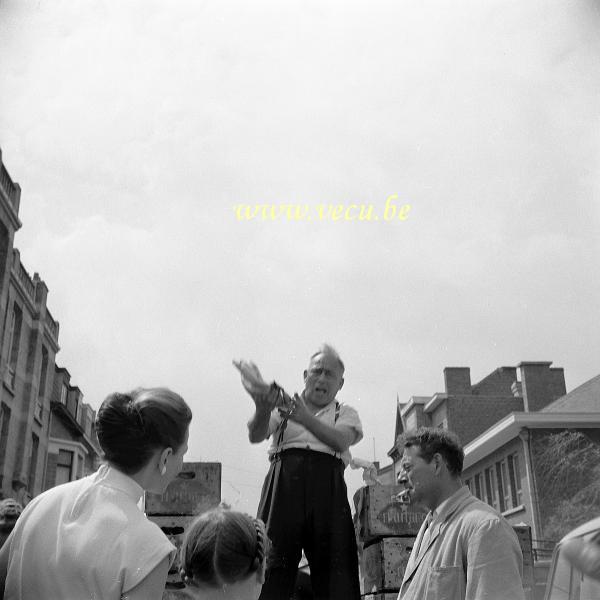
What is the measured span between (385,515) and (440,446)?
A: 137 cm

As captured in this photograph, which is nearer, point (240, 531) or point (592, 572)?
point (592, 572)

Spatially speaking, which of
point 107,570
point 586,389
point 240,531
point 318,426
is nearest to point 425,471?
point 318,426

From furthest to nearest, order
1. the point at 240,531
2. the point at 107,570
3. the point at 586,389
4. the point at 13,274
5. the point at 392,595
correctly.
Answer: the point at 586,389, the point at 13,274, the point at 392,595, the point at 240,531, the point at 107,570

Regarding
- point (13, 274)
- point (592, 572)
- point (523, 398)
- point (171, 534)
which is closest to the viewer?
point (592, 572)

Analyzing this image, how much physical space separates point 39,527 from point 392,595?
277cm

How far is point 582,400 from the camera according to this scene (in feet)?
68.4

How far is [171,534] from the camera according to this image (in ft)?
14.6

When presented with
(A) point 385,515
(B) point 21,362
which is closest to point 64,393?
(B) point 21,362

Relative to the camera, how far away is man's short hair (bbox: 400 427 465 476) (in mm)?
2992

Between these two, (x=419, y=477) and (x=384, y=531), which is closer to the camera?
(x=419, y=477)

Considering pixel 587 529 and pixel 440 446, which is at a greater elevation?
pixel 440 446

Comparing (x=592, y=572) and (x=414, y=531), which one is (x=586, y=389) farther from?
(x=592, y=572)

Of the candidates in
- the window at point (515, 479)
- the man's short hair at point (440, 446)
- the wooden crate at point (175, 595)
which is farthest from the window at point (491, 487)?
the man's short hair at point (440, 446)

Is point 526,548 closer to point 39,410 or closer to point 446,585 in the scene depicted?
point 446,585
